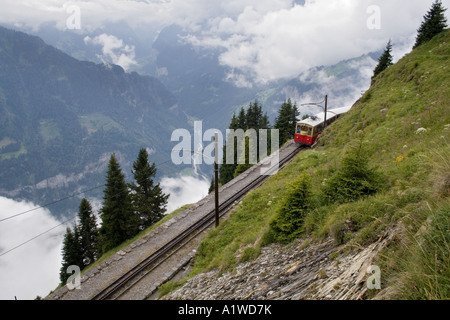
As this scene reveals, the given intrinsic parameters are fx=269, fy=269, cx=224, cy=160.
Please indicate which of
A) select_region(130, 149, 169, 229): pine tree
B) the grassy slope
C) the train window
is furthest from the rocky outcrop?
select_region(130, 149, 169, 229): pine tree

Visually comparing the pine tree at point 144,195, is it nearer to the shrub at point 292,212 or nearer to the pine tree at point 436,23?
the shrub at point 292,212

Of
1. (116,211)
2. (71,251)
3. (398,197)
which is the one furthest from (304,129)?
(71,251)

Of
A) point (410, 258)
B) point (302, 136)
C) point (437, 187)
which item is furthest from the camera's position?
point (302, 136)

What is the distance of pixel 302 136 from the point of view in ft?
113

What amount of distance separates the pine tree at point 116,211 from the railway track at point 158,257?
17.5 meters

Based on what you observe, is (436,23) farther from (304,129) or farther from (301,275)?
(301,275)

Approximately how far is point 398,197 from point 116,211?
3405 centimetres

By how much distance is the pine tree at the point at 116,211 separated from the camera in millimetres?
34831

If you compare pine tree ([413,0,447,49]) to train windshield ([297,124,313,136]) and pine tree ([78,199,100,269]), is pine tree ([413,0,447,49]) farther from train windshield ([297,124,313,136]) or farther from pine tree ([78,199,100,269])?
pine tree ([78,199,100,269])

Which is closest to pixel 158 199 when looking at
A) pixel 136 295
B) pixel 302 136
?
pixel 302 136

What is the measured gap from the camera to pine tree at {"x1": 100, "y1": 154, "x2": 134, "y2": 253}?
34831mm

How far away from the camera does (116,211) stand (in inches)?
1371
